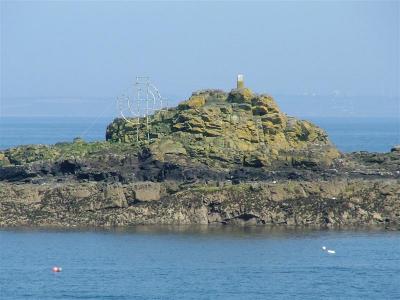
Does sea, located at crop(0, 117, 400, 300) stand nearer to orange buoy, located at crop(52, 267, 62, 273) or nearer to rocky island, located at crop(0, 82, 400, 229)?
orange buoy, located at crop(52, 267, 62, 273)

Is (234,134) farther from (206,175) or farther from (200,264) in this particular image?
(200,264)

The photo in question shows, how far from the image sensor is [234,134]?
84750 millimetres

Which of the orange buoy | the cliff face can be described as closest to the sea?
the orange buoy

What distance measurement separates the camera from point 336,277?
61156 millimetres

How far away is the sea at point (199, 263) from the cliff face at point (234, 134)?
25.4 feet

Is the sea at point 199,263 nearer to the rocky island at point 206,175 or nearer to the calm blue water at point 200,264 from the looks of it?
the calm blue water at point 200,264

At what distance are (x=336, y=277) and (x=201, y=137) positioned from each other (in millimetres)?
24551

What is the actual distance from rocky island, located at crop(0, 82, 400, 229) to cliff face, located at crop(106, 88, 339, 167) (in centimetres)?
6

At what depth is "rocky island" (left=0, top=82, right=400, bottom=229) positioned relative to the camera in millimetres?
77062

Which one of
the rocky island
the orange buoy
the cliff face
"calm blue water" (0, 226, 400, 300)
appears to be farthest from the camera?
the cliff face

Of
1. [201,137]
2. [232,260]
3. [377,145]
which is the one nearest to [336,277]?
[232,260]

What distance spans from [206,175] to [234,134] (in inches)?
193

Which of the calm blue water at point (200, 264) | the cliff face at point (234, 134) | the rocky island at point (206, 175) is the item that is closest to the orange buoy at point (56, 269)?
the calm blue water at point (200, 264)

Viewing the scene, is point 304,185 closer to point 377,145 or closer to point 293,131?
point 293,131
